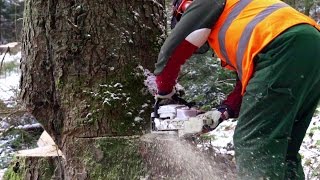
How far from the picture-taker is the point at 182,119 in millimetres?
2793

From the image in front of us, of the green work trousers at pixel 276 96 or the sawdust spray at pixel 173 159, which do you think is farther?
the sawdust spray at pixel 173 159

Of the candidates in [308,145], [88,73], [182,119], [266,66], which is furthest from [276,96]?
[308,145]

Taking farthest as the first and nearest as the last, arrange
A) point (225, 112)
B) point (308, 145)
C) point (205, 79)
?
1. point (205, 79)
2. point (308, 145)
3. point (225, 112)

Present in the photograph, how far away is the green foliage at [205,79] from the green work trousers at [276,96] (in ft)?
11.3

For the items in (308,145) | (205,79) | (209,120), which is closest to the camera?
(209,120)

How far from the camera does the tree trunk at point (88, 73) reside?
3.24 meters

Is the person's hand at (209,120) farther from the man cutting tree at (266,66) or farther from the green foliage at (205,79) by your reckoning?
the green foliage at (205,79)

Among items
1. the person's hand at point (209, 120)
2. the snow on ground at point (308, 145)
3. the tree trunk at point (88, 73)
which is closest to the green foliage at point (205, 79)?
the snow on ground at point (308, 145)

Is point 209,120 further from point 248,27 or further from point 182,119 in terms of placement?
point 248,27

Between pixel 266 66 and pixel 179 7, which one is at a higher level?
pixel 179 7

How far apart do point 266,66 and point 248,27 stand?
0.24 m

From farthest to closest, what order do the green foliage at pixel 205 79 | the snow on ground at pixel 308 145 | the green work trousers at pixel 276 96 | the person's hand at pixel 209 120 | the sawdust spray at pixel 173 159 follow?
the green foliage at pixel 205 79 < the snow on ground at pixel 308 145 < the sawdust spray at pixel 173 159 < the person's hand at pixel 209 120 < the green work trousers at pixel 276 96

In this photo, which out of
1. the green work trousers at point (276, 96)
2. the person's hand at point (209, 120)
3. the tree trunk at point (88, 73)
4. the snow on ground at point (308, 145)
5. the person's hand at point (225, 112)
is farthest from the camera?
the snow on ground at point (308, 145)

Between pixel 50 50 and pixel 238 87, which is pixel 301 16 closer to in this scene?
pixel 238 87
